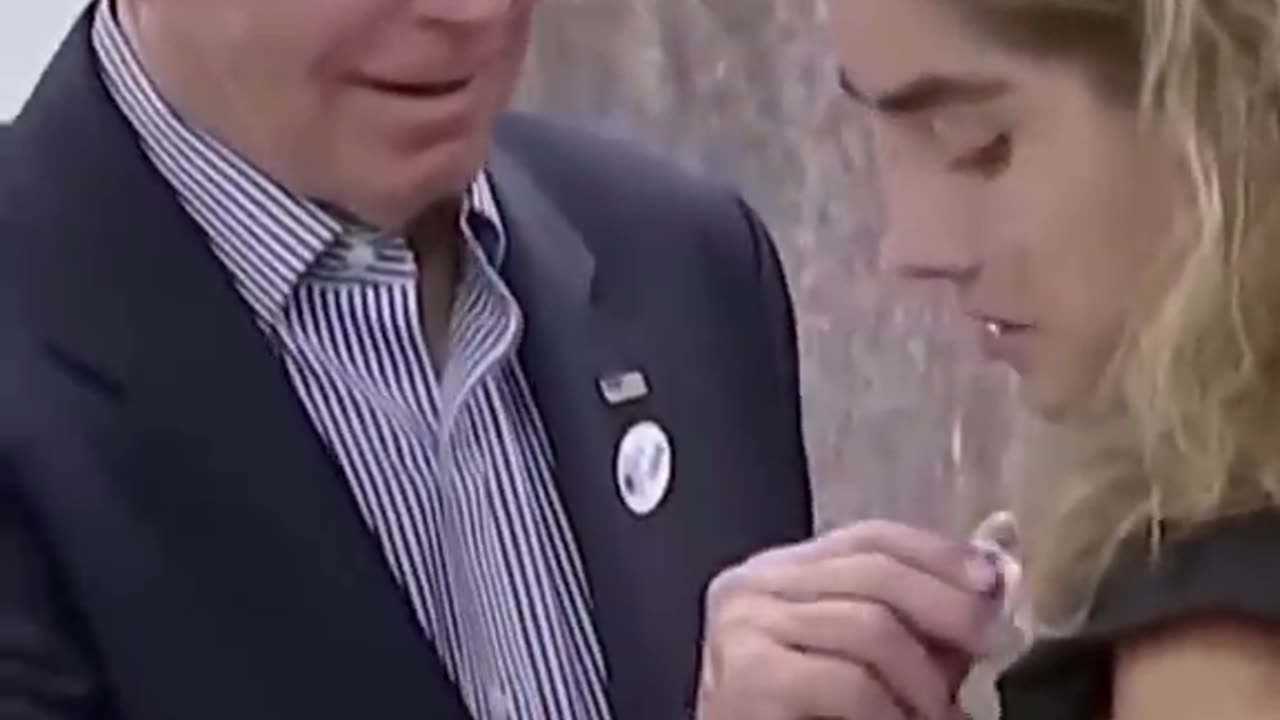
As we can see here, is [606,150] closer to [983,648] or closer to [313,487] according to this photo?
[313,487]

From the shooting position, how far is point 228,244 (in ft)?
3.26

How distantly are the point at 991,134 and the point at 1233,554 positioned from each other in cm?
13

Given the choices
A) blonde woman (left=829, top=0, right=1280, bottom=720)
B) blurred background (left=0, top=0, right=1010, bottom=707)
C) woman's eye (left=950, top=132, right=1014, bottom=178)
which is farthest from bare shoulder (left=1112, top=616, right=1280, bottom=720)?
blurred background (left=0, top=0, right=1010, bottom=707)

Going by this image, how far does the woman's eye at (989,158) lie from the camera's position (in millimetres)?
633

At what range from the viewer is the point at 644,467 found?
3.67ft

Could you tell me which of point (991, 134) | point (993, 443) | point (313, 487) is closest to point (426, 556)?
point (313, 487)

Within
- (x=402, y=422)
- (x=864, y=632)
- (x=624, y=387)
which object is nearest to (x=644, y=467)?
(x=624, y=387)

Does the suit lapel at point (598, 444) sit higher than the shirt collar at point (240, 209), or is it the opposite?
the shirt collar at point (240, 209)

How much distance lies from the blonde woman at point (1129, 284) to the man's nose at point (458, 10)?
0.34 meters

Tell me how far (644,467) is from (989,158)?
496 mm

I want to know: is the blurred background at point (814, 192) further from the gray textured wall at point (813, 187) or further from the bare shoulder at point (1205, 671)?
the bare shoulder at point (1205, 671)

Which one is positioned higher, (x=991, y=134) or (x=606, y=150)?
(x=991, y=134)

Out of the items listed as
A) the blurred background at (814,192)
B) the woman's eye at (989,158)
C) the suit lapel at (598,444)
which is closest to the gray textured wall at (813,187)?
the blurred background at (814,192)

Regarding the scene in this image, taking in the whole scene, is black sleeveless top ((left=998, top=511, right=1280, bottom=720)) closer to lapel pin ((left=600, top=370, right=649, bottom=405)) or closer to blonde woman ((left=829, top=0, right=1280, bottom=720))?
blonde woman ((left=829, top=0, right=1280, bottom=720))
